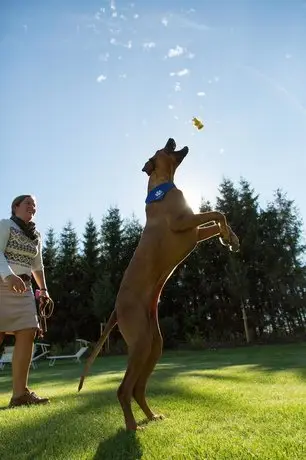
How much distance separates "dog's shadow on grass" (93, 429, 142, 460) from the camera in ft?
7.34

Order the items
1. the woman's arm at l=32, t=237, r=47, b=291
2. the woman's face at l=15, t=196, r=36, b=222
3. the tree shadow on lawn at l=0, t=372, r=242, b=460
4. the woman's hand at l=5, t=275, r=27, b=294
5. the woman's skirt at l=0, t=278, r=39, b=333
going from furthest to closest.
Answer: the woman's arm at l=32, t=237, r=47, b=291 → the woman's face at l=15, t=196, r=36, b=222 → the woman's skirt at l=0, t=278, r=39, b=333 → the woman's hand at l=5, t=275, r=27, b=294 → the tree shadow on lawn at l=0, t=372, r=242, b=460

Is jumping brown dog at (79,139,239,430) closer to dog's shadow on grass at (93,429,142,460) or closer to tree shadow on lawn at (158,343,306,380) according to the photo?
dog's shadow on grass at (93,429,142,460)

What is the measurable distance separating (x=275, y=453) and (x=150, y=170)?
7.08 ft

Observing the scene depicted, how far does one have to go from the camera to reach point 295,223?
28344mm

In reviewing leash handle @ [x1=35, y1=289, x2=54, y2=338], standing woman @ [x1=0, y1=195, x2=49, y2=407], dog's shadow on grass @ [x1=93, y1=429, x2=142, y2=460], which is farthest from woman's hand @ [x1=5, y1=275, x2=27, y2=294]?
dog's shadow on grass @ [x1=93, y1=429, x2=142, y2=460]

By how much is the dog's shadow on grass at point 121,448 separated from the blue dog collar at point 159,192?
1.62 m

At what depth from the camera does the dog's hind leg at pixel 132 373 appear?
2648 mm

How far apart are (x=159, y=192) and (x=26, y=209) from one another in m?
2.08

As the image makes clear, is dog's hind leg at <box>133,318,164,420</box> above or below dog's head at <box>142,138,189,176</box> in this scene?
below

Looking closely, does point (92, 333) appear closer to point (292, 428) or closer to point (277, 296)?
point (277, 296)

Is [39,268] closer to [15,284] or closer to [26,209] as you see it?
[26,209]

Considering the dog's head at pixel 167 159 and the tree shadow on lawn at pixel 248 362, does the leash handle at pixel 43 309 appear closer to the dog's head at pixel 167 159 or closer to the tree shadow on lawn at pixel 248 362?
the dog's head at pixel 167 159

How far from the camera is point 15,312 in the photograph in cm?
429

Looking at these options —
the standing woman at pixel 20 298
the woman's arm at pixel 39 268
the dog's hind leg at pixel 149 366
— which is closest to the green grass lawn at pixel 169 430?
the dog's hind leg at pixel 149 366
